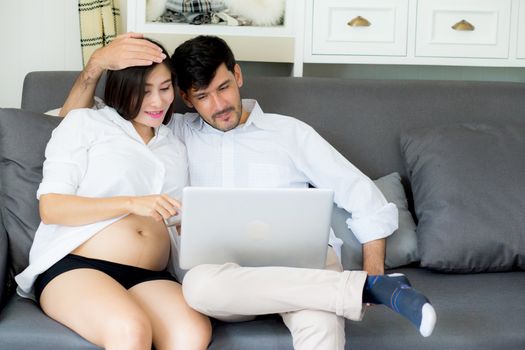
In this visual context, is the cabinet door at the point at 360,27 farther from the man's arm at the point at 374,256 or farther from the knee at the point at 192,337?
the knee at the point at 192,337

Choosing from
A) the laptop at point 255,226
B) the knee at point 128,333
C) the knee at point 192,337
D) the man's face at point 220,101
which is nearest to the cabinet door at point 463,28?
the man's face at point 220,101

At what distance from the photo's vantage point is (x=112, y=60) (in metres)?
2.04

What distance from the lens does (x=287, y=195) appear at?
163cm

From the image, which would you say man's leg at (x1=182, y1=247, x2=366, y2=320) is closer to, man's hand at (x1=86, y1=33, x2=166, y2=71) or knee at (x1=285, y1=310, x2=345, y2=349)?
knee at (x1=285, y1=310, x2=345, y2=349)

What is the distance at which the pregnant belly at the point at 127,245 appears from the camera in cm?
182

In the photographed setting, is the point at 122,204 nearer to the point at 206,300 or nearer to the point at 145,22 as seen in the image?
the point at 206,300

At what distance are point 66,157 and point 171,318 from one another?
514mm

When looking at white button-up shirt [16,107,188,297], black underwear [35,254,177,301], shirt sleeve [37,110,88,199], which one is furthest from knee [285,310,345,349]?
shirt sleeve [37,110,88,199]

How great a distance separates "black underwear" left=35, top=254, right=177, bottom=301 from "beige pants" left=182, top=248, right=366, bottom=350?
0.18 m

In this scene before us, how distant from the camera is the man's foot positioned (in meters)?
1.53

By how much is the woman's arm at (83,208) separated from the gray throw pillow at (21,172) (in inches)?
6.4

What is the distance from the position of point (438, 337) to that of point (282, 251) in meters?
0.40

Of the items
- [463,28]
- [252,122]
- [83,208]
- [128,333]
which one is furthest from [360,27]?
[128,333]

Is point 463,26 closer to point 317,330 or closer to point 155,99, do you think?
point 155,99
